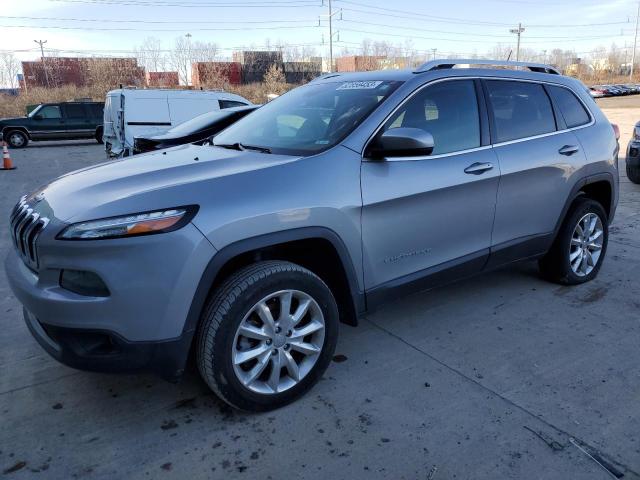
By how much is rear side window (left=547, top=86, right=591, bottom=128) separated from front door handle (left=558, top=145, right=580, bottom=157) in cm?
20

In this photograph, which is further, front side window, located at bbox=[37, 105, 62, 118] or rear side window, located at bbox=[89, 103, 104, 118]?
rear side window, located at bbox=[89, 103, 104, 118]

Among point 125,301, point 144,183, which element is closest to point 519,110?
point 144,183

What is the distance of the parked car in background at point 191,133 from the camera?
663 centimetres

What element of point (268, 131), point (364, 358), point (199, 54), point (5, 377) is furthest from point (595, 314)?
point (199, 54)

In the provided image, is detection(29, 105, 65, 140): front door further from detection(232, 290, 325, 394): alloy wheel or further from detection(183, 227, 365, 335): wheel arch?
detection(232, 290, 325, 394): alloy wheel

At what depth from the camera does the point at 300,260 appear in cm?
302

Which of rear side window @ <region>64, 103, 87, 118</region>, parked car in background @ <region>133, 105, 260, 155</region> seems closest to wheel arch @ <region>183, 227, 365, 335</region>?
parked car in background @ <region>133, 105, 260, 155</region>

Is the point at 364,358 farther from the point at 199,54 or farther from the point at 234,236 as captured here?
the point at 199,54

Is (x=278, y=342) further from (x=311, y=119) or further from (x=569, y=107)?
(x=569, y=107)

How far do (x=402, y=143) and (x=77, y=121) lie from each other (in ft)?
67.6

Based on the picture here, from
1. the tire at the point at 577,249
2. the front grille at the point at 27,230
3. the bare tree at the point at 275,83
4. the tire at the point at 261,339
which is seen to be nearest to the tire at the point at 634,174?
the tire at the point at 577,249

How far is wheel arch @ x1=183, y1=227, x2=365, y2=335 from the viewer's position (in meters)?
2.41

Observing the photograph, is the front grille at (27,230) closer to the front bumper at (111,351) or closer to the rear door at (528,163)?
the front bumper at (111,351)

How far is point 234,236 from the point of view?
243cm
